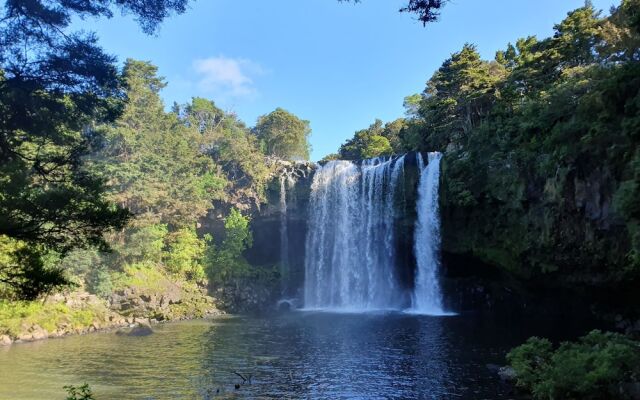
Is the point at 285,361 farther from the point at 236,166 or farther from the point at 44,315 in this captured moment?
the point at 236,166

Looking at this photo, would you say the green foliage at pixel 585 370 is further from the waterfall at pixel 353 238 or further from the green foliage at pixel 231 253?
the green foliage at pixel 231 253

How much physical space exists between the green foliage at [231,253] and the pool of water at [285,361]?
11.9m

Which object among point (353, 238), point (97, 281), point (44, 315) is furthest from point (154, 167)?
point (353, 238)

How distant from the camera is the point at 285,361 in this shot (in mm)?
17547

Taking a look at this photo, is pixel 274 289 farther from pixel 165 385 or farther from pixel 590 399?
pixel 590 399

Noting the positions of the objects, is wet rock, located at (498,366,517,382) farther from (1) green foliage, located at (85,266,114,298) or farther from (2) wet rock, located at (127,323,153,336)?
(1) green foliage, located at (85,266,114,298)

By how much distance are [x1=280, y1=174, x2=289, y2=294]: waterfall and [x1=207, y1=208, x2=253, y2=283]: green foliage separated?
2837mm

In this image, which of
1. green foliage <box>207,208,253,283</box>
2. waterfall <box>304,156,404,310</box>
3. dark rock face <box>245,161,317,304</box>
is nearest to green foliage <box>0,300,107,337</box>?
green foliage <box>207,208,253,283</box>

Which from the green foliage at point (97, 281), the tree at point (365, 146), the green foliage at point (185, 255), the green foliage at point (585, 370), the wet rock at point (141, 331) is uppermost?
the tree at point (365, 146)

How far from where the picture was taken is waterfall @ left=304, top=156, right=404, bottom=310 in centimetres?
3350

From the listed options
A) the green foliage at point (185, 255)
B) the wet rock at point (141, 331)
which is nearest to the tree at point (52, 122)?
the wet rock at point (141, 331)

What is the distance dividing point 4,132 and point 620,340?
1619 centimetres

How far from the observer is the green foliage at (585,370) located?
10648mm

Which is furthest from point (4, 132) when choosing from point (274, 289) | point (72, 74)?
point (274, 289)
